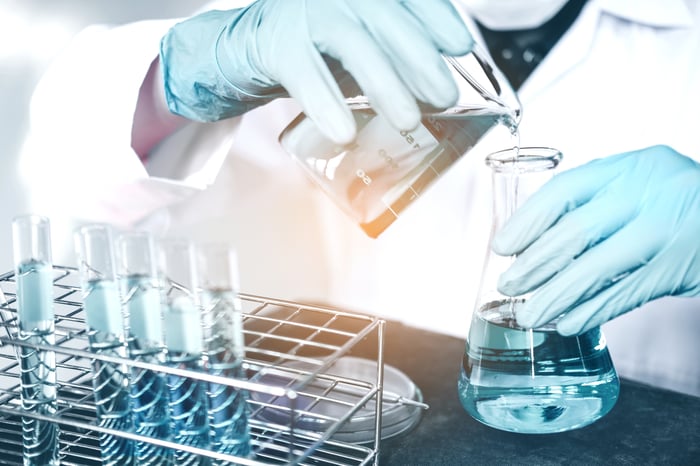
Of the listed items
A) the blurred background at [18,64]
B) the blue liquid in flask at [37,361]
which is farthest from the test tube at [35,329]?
the blurred background at [18,64]

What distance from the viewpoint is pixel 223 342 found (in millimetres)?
739

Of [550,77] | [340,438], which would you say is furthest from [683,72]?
[340,438]

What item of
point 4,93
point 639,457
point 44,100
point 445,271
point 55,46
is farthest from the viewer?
point 445,271

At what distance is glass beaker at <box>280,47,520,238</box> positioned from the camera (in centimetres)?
96

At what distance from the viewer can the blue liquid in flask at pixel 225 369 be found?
729 millimetres

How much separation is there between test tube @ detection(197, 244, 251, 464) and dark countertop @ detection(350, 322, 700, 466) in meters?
0.25

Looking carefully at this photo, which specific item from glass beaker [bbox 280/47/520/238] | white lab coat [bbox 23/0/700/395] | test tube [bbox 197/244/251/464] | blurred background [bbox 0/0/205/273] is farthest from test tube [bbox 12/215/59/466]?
blurred background [bbox 0/0/205/273]

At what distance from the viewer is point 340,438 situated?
96 cm

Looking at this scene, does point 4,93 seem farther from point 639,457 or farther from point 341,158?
point 639,457

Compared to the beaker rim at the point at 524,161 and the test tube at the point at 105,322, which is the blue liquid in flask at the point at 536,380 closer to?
the beaker rim at the point at 524,161

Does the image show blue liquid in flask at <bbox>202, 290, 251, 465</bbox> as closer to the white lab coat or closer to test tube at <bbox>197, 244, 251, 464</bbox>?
test tube at <bbox>197, 244, 251, 464</bbox>

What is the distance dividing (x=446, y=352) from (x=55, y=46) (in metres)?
1.14

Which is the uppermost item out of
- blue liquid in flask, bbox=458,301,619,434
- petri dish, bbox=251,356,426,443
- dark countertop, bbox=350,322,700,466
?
blue liquid in flask, bbox=458,301,619,434

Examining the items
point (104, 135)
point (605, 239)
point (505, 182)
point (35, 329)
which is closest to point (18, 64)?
point (104, 135)
